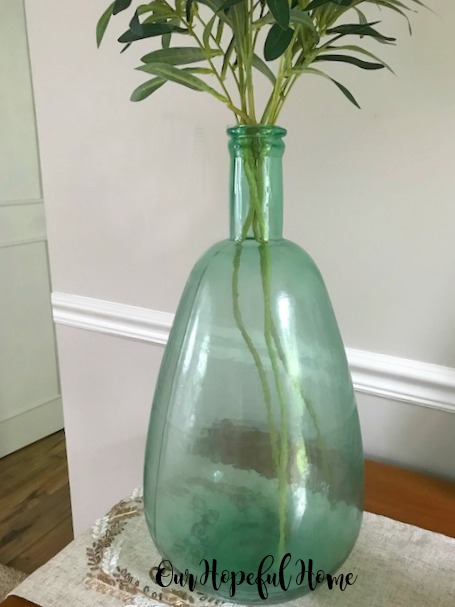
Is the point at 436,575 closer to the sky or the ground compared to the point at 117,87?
closer to the ground

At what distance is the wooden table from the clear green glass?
182 millimetres

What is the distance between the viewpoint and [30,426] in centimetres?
231

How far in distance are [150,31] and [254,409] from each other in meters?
0.32

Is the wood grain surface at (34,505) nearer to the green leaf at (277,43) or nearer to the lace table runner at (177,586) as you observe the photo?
the lace table runner at (177,586)

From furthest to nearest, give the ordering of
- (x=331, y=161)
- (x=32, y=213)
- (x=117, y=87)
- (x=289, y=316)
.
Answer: (x=32, y=213) → (x=117, y=87) → (x=331, y=161) → (x=289, y=316)

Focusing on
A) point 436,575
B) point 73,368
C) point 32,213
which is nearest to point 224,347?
point 436,575

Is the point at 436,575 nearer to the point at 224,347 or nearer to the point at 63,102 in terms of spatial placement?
the point at 224,347

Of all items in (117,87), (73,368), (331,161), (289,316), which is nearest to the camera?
(289,316)

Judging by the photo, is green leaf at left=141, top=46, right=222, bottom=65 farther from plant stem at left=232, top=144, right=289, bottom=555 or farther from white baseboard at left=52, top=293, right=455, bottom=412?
white baseboard at left=52, top=293, right=455, bottom=412

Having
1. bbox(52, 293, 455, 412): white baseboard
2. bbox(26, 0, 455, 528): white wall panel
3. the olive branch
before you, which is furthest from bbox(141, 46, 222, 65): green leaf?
bbox(52, 293, 455, 412): white baseboard

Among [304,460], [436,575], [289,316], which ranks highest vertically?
[289,316]

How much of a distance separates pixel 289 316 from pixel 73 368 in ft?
2.41

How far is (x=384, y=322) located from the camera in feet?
2.75

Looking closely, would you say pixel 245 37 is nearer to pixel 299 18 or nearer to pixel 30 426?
pixel 299 18
